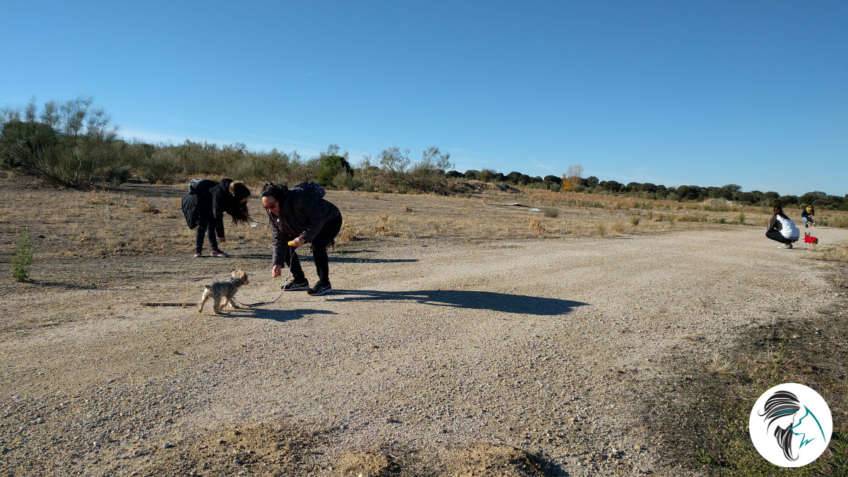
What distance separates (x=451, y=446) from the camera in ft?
12.8

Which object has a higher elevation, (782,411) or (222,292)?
(222,292)

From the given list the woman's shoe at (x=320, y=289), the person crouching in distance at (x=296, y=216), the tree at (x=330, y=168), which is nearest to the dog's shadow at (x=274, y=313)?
the person crouching in distance at (x=296, y=216)

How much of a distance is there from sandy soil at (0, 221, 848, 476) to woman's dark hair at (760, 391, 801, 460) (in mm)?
844

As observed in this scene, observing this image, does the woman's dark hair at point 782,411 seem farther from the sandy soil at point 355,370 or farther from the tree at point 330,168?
the tree at point 330,168

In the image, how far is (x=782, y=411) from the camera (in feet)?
14.1

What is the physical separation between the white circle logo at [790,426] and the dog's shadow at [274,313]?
454 centimetres

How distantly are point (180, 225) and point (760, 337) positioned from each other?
49.1 ft

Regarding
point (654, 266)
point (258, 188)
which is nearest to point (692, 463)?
point (654, 266)

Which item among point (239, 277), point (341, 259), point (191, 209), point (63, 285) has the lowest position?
point (63, 285)

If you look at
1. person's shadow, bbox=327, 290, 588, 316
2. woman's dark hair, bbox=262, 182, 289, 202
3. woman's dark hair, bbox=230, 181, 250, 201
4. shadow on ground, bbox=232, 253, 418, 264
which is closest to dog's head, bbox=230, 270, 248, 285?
woman's dark hair, bbox=262, 182, 289, 202

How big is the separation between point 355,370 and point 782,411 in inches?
136

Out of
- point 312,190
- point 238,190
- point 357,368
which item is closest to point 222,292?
point 312,190

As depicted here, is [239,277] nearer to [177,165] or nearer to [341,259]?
[341,259]

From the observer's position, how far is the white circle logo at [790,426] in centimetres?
396
